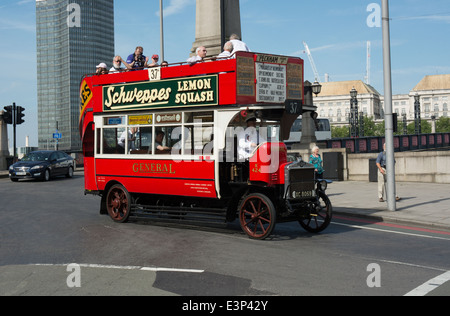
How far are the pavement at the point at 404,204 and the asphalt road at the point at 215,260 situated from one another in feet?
2.00

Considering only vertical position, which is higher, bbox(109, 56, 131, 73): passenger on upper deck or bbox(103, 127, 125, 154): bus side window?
bbox(109, 56, 131, 73): passenger on upper deck

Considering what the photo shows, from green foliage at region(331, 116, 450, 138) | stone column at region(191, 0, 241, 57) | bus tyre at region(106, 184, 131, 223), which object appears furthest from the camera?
green foliage at region(331, 116, 450, 138)

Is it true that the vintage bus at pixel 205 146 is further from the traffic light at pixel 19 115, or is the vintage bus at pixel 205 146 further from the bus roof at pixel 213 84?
the traffic light at pixel 19 115

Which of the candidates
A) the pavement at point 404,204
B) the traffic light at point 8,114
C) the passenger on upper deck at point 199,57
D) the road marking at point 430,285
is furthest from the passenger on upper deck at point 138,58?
the traffic light at point 8,114

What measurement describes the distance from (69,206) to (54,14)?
3704 inches

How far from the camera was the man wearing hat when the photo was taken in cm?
919

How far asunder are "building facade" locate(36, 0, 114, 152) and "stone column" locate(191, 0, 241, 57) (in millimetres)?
29911

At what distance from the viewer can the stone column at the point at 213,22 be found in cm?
1848

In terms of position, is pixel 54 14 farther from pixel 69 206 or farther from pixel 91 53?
pixel 69 206

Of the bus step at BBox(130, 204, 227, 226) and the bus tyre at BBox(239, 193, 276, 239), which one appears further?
the bus step at BBox(130, 204, 227, 226)

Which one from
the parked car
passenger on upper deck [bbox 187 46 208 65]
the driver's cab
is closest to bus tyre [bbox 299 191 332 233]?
the driver's cab

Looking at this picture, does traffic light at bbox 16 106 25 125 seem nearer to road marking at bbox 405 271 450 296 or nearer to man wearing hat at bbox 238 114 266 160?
man wearing hat at bbox 238 114 266 160

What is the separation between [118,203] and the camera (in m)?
11.1
